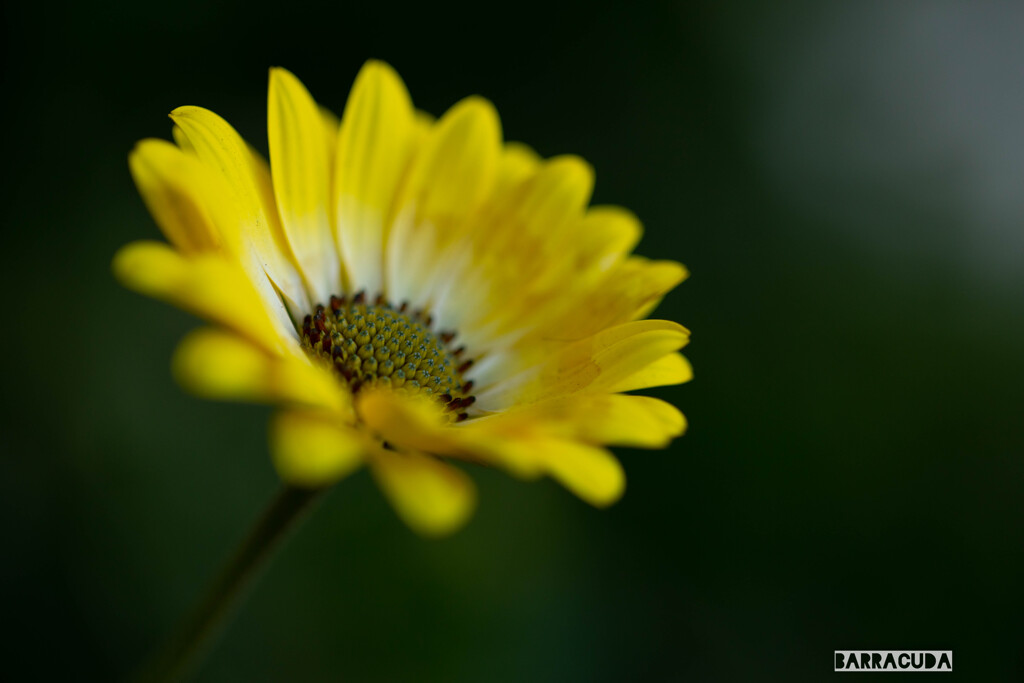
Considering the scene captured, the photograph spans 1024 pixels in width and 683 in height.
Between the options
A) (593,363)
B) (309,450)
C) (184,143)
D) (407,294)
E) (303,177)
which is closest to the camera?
(309,450)

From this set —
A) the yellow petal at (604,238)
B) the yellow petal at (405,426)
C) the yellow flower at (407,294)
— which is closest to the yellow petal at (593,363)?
the yellow flower at (407,294)

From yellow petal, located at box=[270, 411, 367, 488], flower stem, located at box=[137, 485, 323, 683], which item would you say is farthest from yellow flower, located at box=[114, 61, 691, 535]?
flower stem, located at box=[137, 485, 323, 683]

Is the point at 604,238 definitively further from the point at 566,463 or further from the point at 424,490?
the point at 424,490

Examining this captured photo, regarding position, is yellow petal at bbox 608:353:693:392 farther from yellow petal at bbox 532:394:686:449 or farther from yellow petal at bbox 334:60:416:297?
yellow petal at bbox 334:60:416:297

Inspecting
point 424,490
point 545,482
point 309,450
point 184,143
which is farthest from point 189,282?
point 545,482

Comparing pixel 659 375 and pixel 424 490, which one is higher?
pixel 659 375

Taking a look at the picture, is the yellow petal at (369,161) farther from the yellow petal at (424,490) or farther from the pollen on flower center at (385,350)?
the yellow petal at (424,490)

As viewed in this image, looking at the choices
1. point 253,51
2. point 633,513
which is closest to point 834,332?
point 633,513
